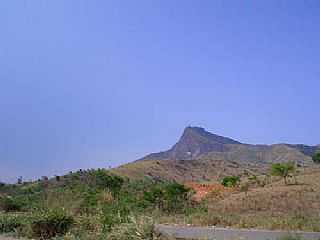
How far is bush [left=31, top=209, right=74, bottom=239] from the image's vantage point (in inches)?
821

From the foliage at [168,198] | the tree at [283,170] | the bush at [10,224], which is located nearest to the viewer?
the bush at [10,224]

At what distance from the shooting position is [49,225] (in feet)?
69.1

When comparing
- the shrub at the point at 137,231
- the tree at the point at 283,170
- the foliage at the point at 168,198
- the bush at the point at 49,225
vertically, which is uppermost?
the tree at the point at 283,170

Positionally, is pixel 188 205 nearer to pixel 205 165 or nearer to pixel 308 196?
pixel 308 196

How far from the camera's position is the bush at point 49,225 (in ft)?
68.4

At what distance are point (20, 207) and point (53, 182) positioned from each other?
45083 millimetres

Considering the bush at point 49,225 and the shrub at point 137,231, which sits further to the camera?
the bush at point 49,225

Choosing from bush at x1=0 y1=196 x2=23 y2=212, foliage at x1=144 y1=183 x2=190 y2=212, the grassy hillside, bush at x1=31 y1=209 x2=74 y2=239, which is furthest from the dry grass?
bush at x1=0 y1=196 x2=23 y2=212

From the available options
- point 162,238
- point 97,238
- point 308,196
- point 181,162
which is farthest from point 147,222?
point 181,162

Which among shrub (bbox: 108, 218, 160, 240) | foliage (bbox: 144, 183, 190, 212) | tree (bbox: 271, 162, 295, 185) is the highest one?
tree (bbox: 271, 162, 295, 185)

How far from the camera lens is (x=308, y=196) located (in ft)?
153

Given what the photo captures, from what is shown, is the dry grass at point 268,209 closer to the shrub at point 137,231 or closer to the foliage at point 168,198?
the foliage at point 168,198

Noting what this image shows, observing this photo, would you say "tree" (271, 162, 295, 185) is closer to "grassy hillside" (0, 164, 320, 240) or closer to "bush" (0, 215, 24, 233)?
"grassy hillside" (0, 164, 320, 240)

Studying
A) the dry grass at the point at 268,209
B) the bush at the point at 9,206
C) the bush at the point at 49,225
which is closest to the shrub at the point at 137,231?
the bush at the point at 49,225
